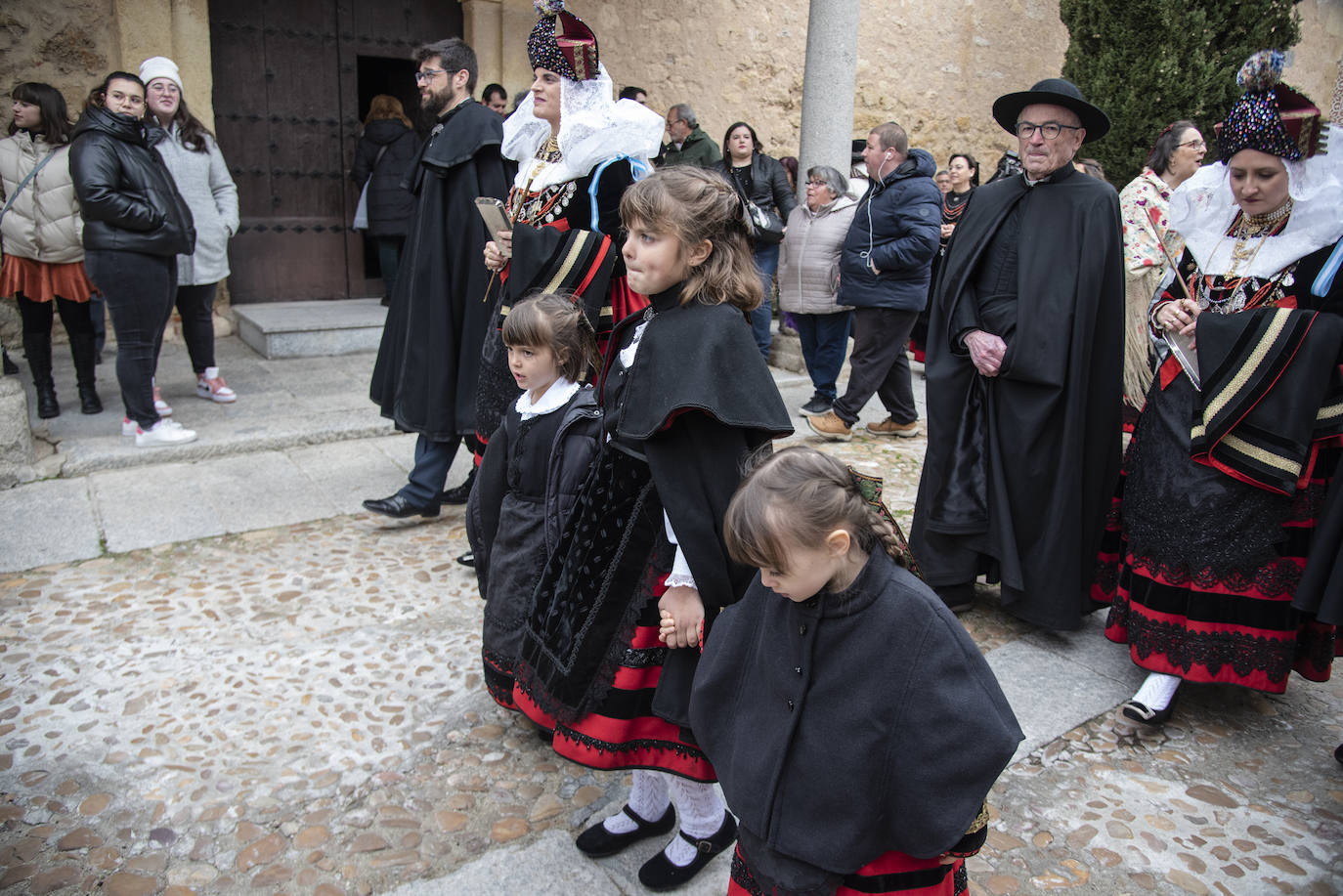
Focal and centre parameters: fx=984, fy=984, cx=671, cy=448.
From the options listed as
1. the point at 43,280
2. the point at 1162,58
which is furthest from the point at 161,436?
the point at 1162,58

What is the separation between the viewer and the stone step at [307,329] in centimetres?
708

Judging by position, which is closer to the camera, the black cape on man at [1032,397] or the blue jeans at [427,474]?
the black cape on man at [1032,397]

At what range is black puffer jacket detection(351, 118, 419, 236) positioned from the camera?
7.74 metres

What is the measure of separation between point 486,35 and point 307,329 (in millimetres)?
2938

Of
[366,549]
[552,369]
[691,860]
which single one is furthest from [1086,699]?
[366,549]

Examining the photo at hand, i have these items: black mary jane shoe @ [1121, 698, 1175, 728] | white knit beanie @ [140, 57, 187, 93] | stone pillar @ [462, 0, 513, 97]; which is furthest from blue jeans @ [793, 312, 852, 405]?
white knit beanie @ [140, 57, 187, 93]

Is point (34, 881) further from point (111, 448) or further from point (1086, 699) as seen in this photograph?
point (111, 448)

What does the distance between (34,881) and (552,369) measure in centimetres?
166

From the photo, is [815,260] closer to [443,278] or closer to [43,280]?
[443,278]

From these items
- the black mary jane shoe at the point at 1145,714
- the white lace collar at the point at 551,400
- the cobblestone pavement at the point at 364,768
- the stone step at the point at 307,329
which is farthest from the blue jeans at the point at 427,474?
the stone step at the point at 307,329

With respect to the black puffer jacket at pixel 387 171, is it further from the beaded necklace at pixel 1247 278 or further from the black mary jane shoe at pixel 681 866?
the black mary jane shoe at pixel 681 866

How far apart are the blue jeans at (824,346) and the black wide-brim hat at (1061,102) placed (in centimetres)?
305

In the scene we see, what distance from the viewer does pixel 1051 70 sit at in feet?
39.2

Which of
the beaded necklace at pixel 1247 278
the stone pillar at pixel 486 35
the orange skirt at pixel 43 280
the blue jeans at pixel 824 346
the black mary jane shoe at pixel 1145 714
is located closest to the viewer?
the beaded necklace at pixel 1247 278
